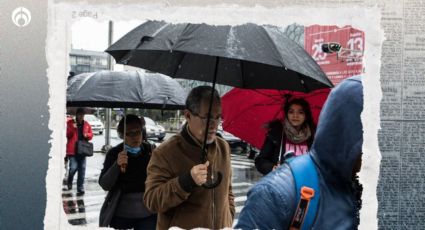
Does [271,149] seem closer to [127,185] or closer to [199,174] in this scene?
[127,185]

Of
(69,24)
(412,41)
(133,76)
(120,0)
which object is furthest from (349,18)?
(133,76)

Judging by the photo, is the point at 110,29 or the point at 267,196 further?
the point at 110,29

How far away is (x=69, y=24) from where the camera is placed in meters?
1.91

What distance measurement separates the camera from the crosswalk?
5824 mm

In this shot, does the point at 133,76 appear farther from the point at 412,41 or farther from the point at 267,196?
the point at 267,196

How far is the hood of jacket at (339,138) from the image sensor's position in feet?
4.57

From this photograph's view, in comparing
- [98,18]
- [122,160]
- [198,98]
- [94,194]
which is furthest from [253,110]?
[94,194]

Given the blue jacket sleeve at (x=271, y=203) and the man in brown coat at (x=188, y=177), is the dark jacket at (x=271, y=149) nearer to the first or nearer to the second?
the man in brown coat at (x=188, y=177)

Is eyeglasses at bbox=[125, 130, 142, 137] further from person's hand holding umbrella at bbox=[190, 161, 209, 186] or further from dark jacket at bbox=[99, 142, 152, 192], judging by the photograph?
person's hand holding umbrella at bbox=[190, 161, 209, 186]

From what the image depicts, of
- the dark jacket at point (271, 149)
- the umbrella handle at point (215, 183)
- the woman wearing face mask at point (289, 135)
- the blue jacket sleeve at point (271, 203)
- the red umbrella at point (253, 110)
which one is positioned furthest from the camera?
the red umbrella at point (253, 110)

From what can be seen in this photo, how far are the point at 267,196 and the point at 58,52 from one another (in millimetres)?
1057

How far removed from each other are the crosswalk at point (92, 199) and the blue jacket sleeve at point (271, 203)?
244 centimetres

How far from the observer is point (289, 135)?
3152 millimetres

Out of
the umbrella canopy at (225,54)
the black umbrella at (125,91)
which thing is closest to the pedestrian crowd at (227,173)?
the black umbrella at (125,91)
